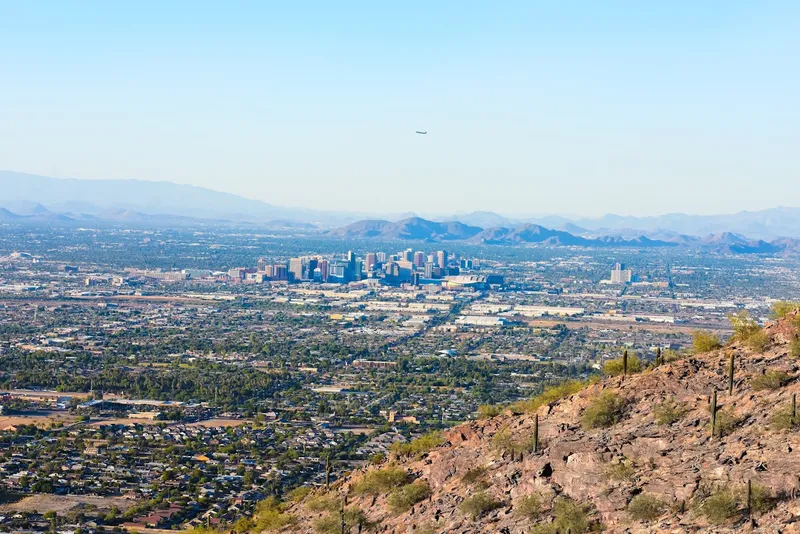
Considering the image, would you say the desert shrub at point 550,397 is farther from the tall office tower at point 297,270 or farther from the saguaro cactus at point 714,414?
the tall office tower at point 297,270

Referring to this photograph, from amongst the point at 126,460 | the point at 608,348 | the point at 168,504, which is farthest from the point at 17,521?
the point at 608,348

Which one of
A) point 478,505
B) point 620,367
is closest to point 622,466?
point 478,505

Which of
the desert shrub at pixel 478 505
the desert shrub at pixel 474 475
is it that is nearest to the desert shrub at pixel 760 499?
the desert shrub at pixel 478 505

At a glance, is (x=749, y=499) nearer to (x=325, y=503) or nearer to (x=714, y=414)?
→ (x=714, y=414)

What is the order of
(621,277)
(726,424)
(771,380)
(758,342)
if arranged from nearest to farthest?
1. (726,424)
2. (771,380)
3. (758,342)
4. (621,277)

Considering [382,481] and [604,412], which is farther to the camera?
[382,481]

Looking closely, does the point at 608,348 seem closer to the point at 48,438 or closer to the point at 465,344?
the point at 465,344
